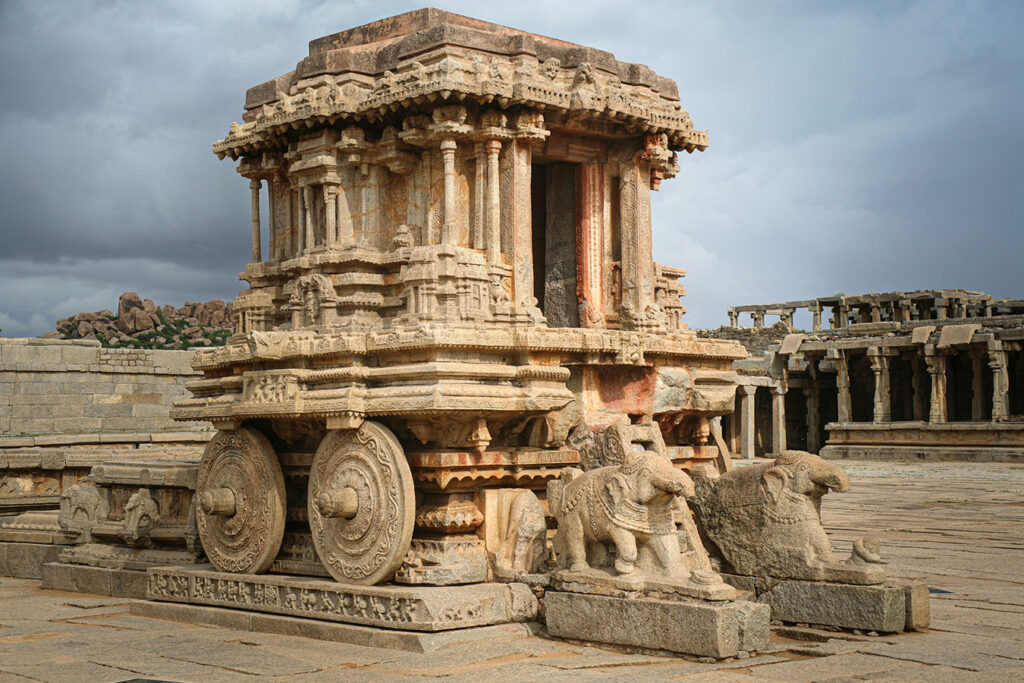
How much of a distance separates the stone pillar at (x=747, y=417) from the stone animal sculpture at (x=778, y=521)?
26230 millimetres

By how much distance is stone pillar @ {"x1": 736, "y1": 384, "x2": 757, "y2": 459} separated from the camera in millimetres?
34188

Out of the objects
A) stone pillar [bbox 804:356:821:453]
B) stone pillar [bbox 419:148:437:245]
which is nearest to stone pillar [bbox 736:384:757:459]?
stone pillar [bbox 804:356:821:453]

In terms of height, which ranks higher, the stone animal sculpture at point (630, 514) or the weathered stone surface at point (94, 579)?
the stone animal sculpture at point (630, 514)

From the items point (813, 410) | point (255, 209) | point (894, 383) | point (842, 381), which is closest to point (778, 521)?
point (255, 209)

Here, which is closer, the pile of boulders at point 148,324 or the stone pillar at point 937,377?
the stone pillar at point 937,377

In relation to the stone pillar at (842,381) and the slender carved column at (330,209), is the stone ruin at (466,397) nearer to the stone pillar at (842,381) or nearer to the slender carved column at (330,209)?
the slender carved column at (330,209)

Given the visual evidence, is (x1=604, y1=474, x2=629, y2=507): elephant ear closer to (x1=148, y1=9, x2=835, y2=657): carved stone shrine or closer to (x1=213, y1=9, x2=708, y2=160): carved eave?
(x1=148, y1=9, x2=835, y2=657): carved stone shrine

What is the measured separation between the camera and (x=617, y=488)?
24.7ft

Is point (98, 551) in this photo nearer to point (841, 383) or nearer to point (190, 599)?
point (190, 599)

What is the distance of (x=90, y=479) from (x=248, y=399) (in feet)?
10.9

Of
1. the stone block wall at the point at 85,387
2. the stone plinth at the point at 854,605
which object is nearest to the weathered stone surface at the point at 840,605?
the stone plinth at the point at 854,605

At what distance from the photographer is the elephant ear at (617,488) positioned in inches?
295

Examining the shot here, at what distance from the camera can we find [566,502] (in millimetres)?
7852

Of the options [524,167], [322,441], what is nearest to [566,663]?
[322,441]
